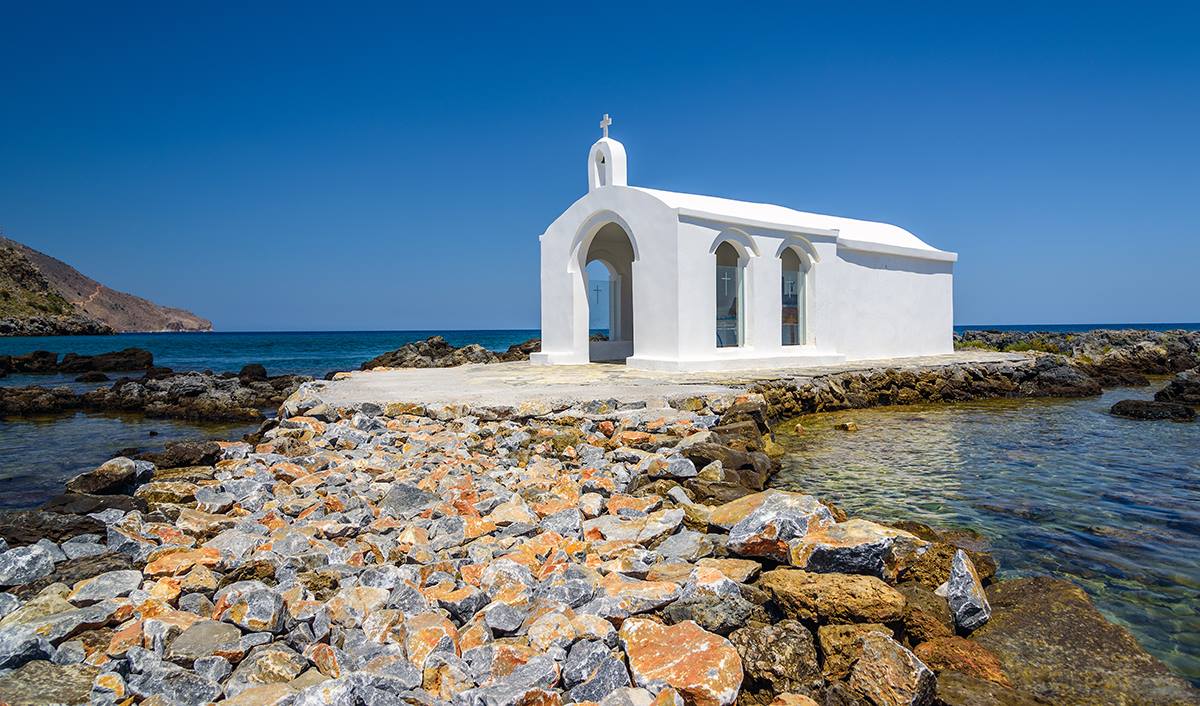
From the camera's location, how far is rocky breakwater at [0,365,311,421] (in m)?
16.9

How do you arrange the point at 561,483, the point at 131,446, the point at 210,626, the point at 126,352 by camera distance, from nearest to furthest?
1. the point at 210,626
2. the point at 561,483
3. the point at 131,446
4. the point at 126,352

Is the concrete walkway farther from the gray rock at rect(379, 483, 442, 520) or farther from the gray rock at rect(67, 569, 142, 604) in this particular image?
the gray rock at rect(67, 569, 142, 604)

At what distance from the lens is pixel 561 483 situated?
648cm

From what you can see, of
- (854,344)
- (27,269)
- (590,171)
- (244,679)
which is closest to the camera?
(244,679)

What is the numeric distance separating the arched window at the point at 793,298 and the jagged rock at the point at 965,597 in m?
13.7

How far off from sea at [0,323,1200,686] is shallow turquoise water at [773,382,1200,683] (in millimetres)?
17

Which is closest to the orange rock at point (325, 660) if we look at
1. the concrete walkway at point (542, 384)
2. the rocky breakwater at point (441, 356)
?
the concrete walkway at point (542, 384)

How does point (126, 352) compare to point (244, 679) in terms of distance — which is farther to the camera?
point (126, 352)

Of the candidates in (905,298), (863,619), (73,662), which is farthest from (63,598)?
(905,298)

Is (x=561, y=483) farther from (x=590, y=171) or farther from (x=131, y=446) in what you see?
(x=590, y=171)

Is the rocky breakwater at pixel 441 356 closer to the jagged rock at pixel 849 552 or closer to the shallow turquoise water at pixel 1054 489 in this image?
the shallow turquoise water at pixel 1054 489

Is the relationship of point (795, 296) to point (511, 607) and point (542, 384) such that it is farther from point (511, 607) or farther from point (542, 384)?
point (511, 607)

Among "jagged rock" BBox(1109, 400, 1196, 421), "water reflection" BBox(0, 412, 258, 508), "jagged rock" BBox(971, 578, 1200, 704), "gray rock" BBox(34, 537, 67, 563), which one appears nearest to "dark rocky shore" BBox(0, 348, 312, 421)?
"water reflection" BBox(0, 412, 258, 508)

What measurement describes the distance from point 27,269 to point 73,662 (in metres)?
103
